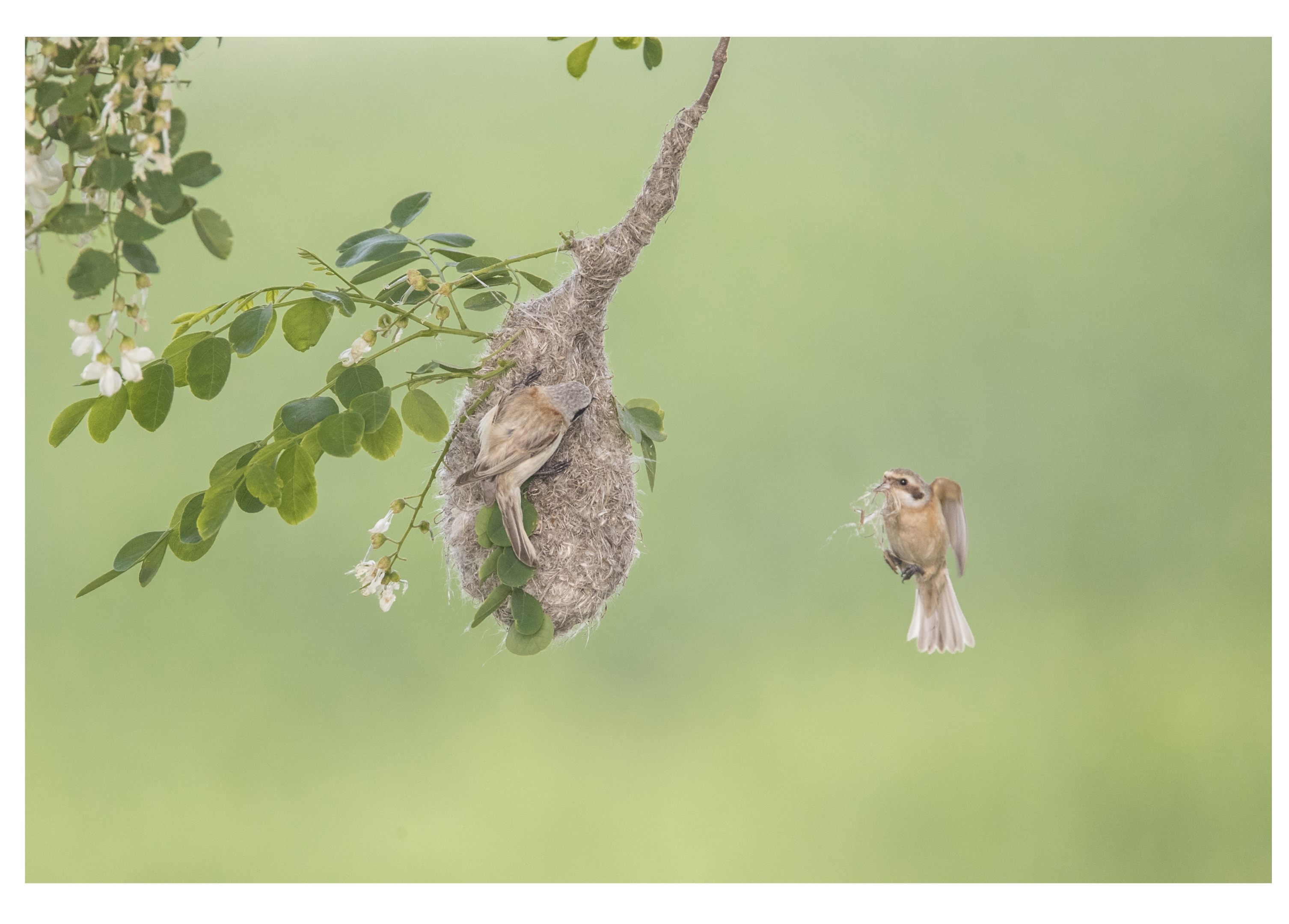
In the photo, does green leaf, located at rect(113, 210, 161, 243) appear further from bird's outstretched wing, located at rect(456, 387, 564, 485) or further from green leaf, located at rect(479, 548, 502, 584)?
green leaf, located at rect(479, 548, 502, 584)

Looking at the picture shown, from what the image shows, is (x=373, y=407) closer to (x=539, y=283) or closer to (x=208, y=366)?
(x=208, y=366)

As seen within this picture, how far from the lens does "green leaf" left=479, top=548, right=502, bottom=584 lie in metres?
1.11

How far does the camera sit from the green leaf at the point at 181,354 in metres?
0.97

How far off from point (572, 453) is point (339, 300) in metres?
0.34

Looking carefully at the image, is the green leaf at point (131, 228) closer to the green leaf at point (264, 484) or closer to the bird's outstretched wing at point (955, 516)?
the green leaf at point (264, 484)

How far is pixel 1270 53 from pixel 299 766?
199 cm

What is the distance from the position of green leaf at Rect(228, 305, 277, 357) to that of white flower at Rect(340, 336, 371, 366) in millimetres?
86

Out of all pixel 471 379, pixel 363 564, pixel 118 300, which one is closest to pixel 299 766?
pixel 363 564

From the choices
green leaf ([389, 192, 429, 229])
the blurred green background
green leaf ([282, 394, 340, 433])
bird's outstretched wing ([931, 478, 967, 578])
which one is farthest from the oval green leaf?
bird's outstretched wing ([931, 478, 967, 578])

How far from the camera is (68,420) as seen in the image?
38.1 inches

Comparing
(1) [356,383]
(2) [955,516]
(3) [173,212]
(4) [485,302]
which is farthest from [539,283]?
(2) [955,516]

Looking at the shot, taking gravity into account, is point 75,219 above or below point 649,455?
below
